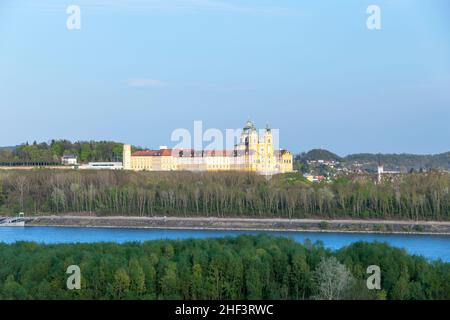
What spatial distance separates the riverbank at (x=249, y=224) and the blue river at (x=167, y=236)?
3.04ft

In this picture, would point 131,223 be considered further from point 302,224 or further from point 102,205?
point 302,224

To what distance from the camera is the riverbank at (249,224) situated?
925 inches

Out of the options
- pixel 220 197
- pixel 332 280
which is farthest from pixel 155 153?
pixel 332 280

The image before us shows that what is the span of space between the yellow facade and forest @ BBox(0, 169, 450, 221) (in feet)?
23.1

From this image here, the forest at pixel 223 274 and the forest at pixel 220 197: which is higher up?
the forest at pixel 220 197

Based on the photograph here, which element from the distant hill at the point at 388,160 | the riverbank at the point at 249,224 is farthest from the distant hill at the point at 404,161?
the riverbank at the point at 249,224

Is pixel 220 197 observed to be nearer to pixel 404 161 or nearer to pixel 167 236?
pixel 167 236

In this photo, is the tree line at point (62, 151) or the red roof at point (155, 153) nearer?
the red roof at point (155, 153)

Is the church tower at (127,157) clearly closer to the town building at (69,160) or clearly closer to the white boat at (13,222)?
the town building at (69,160)

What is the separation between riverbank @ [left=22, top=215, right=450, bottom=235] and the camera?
77.1ft

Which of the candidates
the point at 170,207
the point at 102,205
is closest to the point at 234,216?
the point at 170,207

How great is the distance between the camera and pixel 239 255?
11992mm

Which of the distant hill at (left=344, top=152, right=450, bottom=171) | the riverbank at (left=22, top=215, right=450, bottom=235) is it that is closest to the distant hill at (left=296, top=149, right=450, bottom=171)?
the distant hill at (left=344, top=152, right=450, bottom=171)
